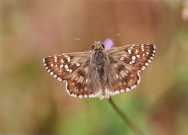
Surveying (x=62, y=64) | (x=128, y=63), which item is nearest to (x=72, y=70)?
(x=62, y=64)

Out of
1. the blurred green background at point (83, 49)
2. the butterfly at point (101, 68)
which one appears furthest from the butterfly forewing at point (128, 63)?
the blurred green background at point (83, 49)

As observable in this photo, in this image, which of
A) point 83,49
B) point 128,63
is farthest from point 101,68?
point 83,49

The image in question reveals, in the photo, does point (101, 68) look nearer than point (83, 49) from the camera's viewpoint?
Yes

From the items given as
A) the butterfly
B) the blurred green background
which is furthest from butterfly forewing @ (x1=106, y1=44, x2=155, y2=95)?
the blurred green background

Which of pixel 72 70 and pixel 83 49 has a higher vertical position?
pixel 83 49

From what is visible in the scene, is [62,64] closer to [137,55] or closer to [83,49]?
[137,55]

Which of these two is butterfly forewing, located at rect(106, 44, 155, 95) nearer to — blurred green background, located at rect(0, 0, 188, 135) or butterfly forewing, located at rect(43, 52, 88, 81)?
butterfly forewing, located at rect(43, 52, 88, 81)
